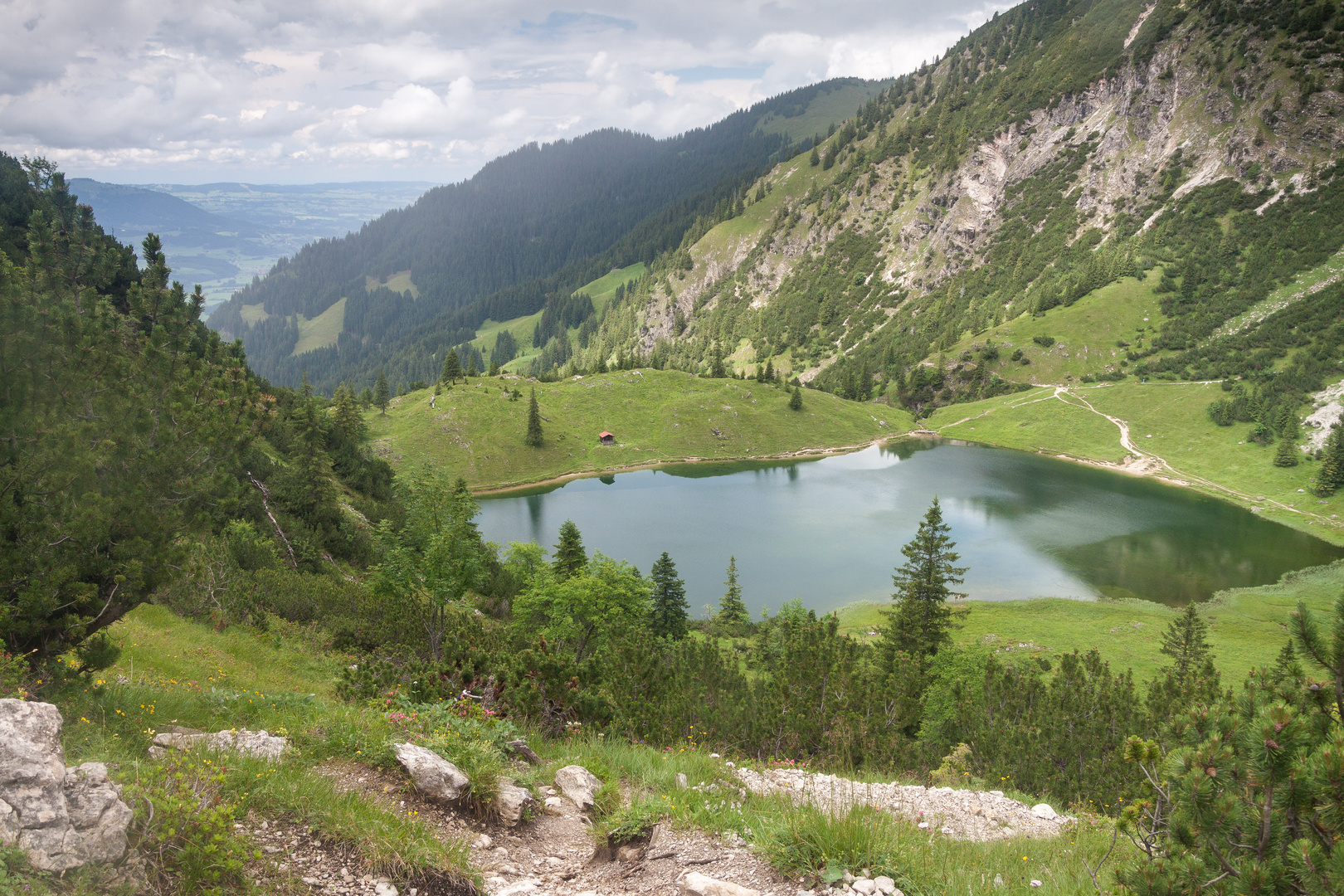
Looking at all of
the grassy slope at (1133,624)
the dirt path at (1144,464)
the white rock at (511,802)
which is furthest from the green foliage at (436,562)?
the dirt path at (1144,464)

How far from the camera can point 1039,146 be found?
17788 centimetres

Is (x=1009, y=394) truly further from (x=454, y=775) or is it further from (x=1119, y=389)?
(x=454, y=775)

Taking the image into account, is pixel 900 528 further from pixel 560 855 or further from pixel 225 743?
pixel 225 743

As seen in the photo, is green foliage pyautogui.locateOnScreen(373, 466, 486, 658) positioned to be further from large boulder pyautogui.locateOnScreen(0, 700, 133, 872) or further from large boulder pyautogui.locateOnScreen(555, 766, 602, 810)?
large boulder pyautogui.locateOnScreen(0, 700, 133, 872)

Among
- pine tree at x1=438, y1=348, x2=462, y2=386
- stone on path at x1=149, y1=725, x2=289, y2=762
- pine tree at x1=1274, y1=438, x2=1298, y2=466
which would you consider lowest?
pine tree at x1=1274, y1=438, x2=1298, y2=466

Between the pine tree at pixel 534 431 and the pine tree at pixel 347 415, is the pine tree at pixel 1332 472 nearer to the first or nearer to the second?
the pine tree at pixel 534 431

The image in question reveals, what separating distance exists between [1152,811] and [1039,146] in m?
219

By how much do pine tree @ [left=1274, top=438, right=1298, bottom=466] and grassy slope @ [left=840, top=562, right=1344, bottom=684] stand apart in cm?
3868

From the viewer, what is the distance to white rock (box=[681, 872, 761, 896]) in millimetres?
5188

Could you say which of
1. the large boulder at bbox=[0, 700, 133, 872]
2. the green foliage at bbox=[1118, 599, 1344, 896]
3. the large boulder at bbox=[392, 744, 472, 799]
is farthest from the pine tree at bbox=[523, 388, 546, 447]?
the green foliage at bbox=[1118, 599, 1344, 896]

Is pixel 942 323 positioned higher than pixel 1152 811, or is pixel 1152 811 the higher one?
pixel 942 323

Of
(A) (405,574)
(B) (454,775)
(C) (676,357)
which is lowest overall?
(A) (405,574)

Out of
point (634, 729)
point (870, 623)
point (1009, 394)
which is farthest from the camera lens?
point (1009, 394)

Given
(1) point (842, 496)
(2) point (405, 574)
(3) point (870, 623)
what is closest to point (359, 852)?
(2) point (405, 574)
